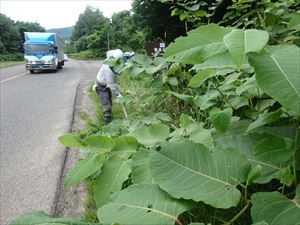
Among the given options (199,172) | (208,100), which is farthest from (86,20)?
(199,172)

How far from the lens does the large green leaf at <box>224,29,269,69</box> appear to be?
2.55ft

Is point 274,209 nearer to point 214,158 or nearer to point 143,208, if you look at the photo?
point 214,158

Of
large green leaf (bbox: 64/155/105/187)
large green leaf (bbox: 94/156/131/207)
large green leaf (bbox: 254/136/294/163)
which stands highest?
large green leaf (bbox: 254/136/294/163)

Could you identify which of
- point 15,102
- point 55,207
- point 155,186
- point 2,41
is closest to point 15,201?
point 55,207

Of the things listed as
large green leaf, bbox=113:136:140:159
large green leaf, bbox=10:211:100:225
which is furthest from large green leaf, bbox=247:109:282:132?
large green leaf, bbox=10:211:100:225

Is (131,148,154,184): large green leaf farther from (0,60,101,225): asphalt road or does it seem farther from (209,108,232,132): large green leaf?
(0,60,101,225): asphalt road

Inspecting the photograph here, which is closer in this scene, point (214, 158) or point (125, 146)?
point (214, 158)

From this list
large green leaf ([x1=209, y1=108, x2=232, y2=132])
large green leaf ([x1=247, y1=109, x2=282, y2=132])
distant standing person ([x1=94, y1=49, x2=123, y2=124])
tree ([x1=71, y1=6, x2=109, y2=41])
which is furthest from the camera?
tree ([x1=71, y1=6, x2=109, y2=41])

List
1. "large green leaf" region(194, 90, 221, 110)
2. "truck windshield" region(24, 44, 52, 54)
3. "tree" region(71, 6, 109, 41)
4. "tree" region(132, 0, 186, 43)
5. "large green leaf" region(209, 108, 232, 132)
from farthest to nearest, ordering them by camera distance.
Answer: "tree" region(71, 6, 109, 41), "truck windshield" region(24, 44, 52, 54), "tree" region(132, 0, 186, 43), "large green leaf" region(194, 90, 221, 110), "large green leaf" region(209, 108, 232, 132)

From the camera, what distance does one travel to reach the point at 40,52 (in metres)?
25.7

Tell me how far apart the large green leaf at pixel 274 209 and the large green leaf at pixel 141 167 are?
37 centimetres

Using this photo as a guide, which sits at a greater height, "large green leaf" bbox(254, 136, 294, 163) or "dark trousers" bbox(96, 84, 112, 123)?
"large green leaf" bbox(254, 136, 294, 163)

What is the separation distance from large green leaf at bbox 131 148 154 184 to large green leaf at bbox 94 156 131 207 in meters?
0.04

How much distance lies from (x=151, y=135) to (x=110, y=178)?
0.25 m
